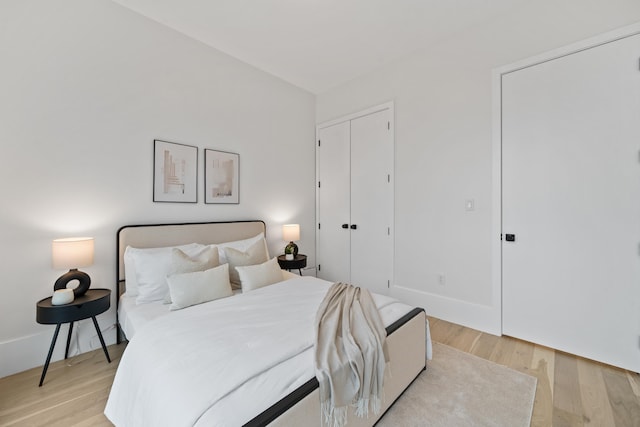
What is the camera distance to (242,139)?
327cm

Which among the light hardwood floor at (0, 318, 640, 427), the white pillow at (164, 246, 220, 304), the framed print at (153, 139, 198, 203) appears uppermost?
the framed print at (153, 139, 198, 203)

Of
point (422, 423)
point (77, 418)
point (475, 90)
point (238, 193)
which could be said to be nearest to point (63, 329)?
point (77, 418)

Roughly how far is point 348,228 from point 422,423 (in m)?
2.49

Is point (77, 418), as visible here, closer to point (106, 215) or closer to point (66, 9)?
point (106, 215)

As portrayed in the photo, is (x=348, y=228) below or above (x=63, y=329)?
above

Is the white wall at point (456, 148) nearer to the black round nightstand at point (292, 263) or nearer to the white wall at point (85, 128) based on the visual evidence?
the black round nightstand at point (292, 263)

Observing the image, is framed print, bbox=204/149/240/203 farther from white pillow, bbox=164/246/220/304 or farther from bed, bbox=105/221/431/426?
bed, bbox=105/221/431/426

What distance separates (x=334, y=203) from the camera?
3949 millimetres

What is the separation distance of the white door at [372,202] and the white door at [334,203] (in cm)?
11

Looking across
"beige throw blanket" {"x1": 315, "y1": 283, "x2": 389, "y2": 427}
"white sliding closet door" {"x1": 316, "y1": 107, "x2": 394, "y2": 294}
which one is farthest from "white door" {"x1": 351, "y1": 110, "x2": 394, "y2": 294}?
"beige throw blanket" {"x1": 315, "y1": 283, "x2": 389, "y2": 427}

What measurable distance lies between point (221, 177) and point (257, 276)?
53.5 inches

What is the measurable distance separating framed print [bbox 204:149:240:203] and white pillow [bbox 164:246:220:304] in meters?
0.92

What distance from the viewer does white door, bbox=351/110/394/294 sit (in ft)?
11.0

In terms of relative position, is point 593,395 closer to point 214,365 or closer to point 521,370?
point 521,370
